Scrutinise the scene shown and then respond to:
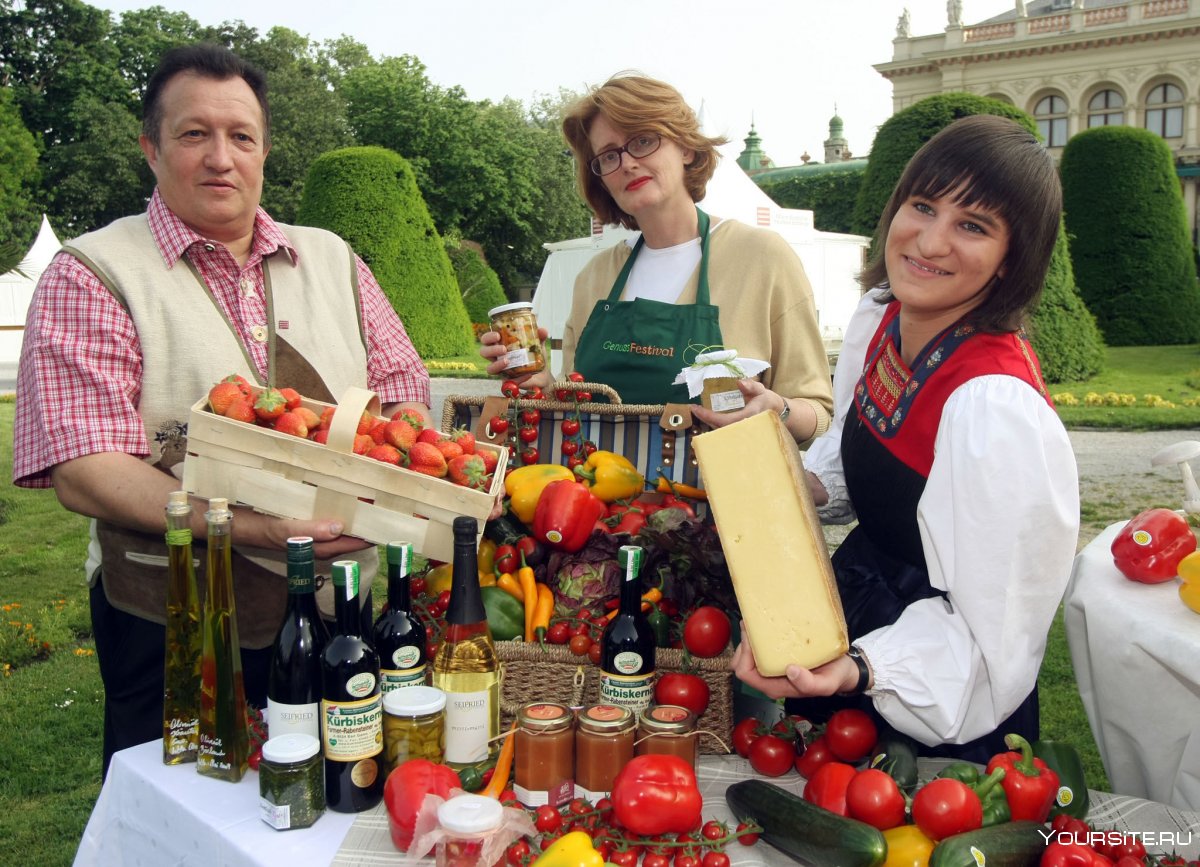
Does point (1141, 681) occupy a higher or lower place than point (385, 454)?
lower

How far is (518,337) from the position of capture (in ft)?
8.83

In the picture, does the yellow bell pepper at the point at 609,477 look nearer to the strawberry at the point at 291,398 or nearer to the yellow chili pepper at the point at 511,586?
the yellow chili pepper at the point at 511,586

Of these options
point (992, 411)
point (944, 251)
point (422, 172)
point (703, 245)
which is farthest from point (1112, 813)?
point (422, 172)

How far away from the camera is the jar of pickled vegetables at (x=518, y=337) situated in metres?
2.67

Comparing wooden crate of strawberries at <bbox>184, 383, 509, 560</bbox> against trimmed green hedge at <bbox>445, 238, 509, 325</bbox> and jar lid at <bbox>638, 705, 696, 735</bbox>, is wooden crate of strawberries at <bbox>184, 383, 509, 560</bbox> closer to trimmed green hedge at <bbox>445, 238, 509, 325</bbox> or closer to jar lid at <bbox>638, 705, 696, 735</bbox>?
jar lid at <bbox>638, 705, 696, 735</bbox>

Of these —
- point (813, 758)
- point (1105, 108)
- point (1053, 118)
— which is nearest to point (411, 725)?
point (813, 758)

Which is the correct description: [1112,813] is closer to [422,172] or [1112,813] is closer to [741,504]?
[741,504]

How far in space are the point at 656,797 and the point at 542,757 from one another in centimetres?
24

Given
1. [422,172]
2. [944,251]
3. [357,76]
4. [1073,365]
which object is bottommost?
[1073,365]

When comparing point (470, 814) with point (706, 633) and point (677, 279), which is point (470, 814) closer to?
point (706, 633)

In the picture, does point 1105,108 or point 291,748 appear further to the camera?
point 1105,108

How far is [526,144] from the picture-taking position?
41.2m

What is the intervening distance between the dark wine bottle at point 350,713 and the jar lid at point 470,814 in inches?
9.1

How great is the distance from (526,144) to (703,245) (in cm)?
4003
